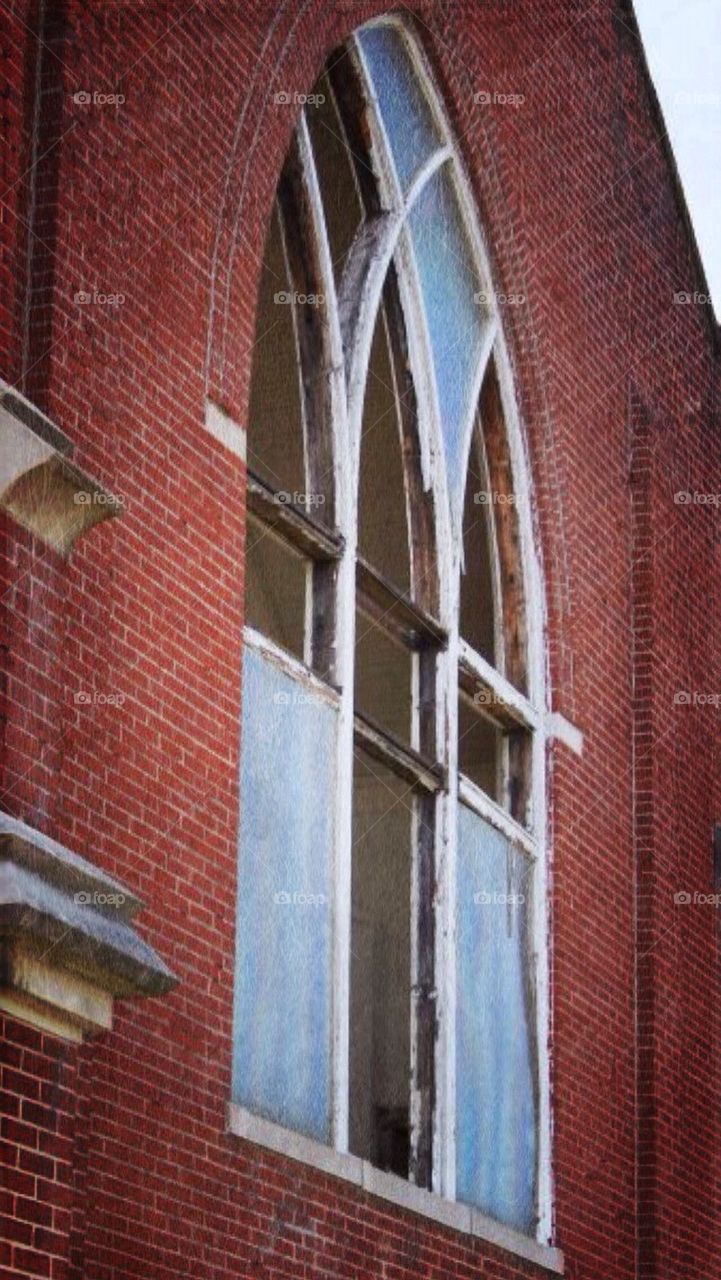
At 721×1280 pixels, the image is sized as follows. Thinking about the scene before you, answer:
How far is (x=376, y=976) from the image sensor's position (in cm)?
1914

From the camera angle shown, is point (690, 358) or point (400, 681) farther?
point (400, 681)

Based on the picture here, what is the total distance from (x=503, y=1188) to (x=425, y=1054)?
3.25 feet

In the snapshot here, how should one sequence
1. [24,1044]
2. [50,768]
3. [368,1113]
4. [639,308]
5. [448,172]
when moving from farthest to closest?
[368,1113], [639,308], [448,172], [50,768], [24,1044]

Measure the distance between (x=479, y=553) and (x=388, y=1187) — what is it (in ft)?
14.6

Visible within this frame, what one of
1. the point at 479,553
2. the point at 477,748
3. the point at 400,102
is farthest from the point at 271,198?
the point at 477,748

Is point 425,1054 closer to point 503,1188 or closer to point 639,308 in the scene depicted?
point 503,1188

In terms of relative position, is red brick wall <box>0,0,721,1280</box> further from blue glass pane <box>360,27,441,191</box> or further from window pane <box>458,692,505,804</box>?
window pane <box>458,692,505,804</box>

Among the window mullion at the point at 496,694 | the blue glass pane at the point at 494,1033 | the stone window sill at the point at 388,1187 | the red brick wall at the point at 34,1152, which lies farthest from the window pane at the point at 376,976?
the red brick wall at the point at 34,1152

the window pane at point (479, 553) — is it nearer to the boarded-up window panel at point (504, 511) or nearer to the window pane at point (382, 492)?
the boarded-up window panel at point (504, 511)

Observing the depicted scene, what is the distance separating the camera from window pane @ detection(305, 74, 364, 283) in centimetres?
1315

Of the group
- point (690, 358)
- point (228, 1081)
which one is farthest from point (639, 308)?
Answer: point (228, 1081)

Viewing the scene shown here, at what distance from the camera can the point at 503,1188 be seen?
13.1 m

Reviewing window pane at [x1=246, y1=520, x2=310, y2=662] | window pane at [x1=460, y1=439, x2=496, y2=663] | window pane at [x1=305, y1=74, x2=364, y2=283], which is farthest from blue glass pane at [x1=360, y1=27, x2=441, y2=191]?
window pane at [x1=246, y1=520, x2=310, y2=662]

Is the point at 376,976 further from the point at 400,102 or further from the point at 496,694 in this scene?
the point at 400,102
